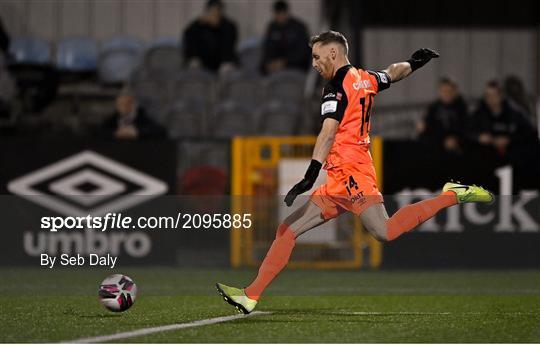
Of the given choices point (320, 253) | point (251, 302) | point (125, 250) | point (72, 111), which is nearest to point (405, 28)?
point (72, 111)

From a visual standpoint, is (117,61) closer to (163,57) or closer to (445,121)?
(163,57)

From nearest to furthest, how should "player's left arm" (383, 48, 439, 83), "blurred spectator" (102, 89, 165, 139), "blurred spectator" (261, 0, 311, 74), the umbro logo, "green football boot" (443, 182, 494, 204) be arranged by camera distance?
"player's left arm" (383, 48, 439, 83) < "green football boot" (443, 182, 494, 204) < the umbro logo < "blurred spectator" (102, 89, 165, 139) < "blurred spectator" (261, 0, 311, 74)

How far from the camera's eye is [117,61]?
20078 mm

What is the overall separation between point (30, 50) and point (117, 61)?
4.77ft

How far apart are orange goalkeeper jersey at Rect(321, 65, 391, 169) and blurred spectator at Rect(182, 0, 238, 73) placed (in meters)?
9.58

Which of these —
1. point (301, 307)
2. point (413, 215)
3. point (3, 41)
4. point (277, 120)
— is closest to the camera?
point (413, 215)

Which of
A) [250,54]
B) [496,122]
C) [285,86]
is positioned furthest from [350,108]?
[250,54]

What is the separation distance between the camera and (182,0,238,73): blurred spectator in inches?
738

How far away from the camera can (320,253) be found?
15.5 metres

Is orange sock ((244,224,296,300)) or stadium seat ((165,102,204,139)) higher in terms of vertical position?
stadium seat ((165,102,204,139))

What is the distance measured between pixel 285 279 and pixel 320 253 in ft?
6.65

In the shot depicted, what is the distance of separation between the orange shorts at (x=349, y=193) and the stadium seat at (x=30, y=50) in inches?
460

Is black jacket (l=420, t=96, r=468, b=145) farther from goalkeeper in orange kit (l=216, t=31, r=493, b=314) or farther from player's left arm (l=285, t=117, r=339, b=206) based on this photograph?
player's left arm (l=285, t=117, r=339, b=206)

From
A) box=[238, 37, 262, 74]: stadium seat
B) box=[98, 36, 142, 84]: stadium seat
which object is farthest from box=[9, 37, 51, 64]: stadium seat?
box=[238, 37, 262, 74]: stadium seat
